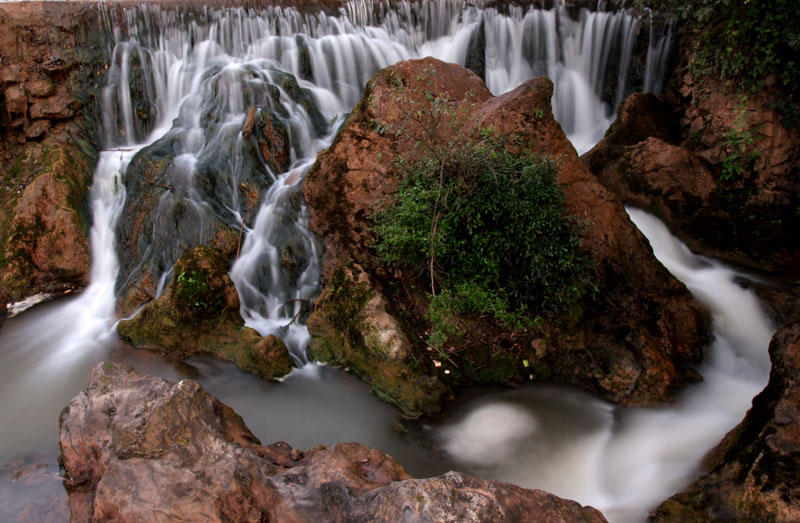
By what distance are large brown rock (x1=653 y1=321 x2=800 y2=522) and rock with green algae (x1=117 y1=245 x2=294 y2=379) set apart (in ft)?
16.2

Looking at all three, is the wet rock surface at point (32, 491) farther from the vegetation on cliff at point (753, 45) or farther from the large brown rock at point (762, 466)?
the vegetation on cliff at point (753, 45)

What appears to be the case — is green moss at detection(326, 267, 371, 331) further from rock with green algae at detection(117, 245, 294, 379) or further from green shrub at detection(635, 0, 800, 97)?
green shrub at detection(635, 0, 800, 97)

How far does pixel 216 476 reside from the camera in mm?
3465

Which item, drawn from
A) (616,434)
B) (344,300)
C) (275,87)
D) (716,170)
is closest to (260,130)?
(275,87)

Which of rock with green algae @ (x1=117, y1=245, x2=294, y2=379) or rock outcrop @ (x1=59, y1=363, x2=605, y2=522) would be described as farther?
rock with green algae @ (x1=117, y1=245, x2=294, y2=379)

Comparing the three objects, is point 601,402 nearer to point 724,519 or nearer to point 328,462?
point 724,519

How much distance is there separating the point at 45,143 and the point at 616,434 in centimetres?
1048

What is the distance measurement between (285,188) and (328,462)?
543 cm

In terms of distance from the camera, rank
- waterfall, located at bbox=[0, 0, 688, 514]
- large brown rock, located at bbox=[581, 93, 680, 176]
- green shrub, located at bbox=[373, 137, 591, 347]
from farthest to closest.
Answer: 1. large brown rock, located at bbox=[581, 93, 680, 176]
2. waterfall, located at bbox=[0, 0, 688, 514]
3. green shrub, located at bbox=[373, 137, 591, 347]

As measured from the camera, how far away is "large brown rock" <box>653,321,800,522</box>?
3.53 m

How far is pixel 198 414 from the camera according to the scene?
3885 mm

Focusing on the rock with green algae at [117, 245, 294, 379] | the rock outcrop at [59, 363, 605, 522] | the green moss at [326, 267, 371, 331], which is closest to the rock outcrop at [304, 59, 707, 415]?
the green moss at [326, 267, 371, 331]

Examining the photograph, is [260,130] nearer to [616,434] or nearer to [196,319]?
[196,319]

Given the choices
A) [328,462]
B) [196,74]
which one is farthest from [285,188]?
[328,462]
